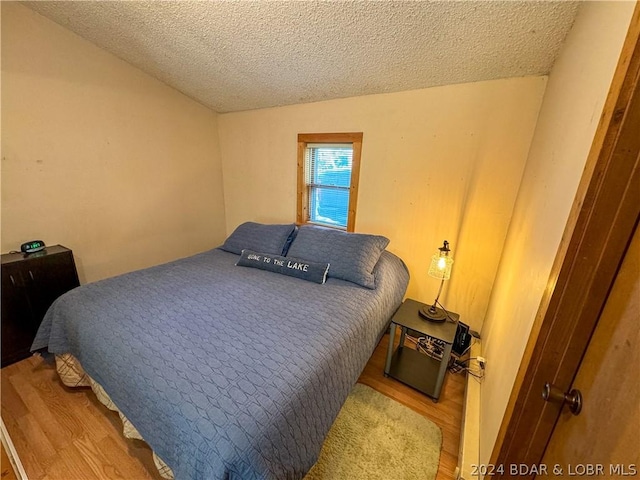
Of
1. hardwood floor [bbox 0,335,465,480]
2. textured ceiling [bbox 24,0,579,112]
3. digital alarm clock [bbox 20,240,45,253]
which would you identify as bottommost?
hardwood floor [bbox 0,335,465,480]

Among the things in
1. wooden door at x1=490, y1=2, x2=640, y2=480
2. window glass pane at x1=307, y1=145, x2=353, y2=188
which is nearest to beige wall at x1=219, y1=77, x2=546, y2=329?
window glass pane at x1=307, y1=145, x2=353, y2=188

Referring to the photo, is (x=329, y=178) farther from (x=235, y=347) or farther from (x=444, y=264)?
(x=235, y=347)

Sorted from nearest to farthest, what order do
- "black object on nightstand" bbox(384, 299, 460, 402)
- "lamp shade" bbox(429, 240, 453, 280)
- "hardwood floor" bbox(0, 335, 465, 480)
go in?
"hardwood floor" bbox(0, 335, 465, 480)
"black object on nightstand" bbox(384, 299, 460, 402)
"lamp shade" bbox(429, 240, 453, 280)

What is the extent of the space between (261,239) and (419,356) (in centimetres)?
172

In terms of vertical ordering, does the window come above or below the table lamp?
above

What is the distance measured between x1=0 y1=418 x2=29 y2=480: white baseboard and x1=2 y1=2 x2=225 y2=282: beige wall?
4.70 ft

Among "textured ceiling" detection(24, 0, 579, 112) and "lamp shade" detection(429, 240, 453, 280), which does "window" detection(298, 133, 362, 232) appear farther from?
"lamp shade" detection(429, 240, 453, 280)

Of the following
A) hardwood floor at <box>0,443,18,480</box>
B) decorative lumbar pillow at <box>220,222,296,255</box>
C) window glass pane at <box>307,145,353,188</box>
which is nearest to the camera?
hardwood floor at <box>0,443,18,480</box>

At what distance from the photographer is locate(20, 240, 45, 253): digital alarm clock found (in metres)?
1.93

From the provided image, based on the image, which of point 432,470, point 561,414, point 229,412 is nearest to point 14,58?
point 229,412

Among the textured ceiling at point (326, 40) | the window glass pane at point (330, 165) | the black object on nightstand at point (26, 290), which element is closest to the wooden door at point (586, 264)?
the textured ceiling at point (326, 40)

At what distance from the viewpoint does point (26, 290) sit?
1.83 metres

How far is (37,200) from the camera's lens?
204 centimetres

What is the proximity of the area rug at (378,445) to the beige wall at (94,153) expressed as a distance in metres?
2.68
